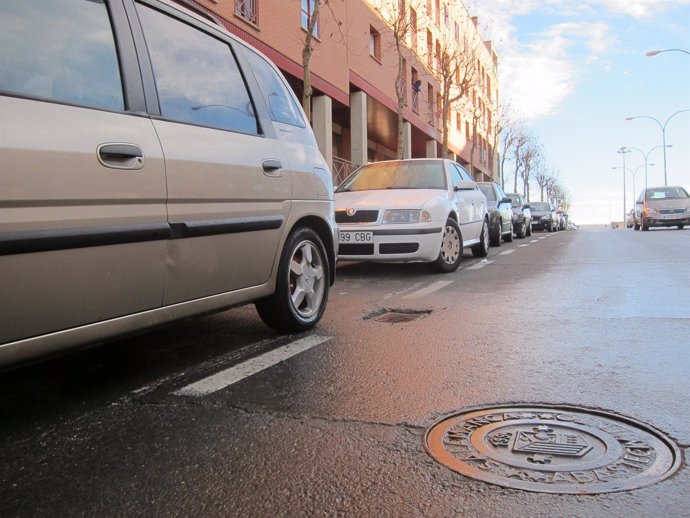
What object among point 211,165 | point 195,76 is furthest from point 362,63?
point 211,165

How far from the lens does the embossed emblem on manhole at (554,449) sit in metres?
2.05

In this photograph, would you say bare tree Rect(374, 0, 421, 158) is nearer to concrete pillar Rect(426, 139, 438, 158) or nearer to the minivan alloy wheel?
concrete pillar Rect(426, 139, 438, 158)

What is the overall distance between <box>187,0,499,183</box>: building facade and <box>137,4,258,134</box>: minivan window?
10.1 m

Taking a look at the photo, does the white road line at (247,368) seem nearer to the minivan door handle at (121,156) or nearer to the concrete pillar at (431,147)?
the minivan door handle at (121,156)

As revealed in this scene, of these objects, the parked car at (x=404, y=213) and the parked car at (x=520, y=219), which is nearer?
the parked car at (x=404, y=213)

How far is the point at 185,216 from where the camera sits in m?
3.09

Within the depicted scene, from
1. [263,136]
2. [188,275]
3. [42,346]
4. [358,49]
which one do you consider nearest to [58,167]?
[42,346]

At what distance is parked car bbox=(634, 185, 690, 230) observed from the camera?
74.6ft

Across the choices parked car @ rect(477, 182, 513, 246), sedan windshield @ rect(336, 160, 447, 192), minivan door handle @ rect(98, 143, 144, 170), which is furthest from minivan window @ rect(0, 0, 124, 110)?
parked car @ rect(477, 182, 513, 246)

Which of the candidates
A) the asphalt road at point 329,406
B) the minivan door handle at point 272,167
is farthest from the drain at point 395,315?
the minivan door handle at point 272,167

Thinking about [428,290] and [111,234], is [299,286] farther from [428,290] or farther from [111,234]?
[428,290]

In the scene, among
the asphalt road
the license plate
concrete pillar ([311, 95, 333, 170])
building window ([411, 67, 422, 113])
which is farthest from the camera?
building window ([411, 67, 422, 113])

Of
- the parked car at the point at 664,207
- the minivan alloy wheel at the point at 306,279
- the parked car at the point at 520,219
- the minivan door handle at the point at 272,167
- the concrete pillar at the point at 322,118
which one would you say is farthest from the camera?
the parked car at the point at 664,207

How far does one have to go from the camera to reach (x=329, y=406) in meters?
2.79
